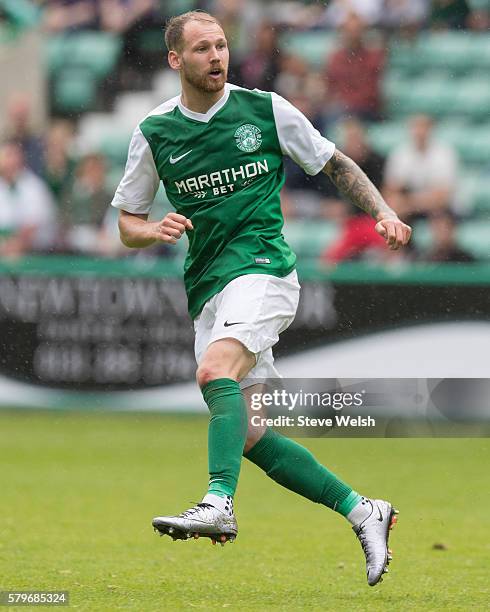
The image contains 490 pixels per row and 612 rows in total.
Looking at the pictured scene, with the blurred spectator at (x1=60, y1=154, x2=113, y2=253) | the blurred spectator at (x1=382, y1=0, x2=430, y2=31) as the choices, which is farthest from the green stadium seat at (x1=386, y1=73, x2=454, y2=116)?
the blurred spectator at (x1=60, y1=154, x2=113, y2=253)

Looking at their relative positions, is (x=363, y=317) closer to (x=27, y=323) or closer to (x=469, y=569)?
(x=27, y=323)

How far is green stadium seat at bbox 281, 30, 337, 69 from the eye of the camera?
45.2 ft

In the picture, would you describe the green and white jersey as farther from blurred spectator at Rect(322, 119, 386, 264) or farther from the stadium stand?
the stadium stand

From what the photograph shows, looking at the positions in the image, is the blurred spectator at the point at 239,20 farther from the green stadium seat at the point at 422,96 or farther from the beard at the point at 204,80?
→ the beard at the point at 204,80

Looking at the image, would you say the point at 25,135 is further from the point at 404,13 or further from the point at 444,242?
the point at 444,242

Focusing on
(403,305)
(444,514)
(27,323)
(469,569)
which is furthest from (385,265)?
(469,569)

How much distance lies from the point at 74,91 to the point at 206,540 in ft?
26.4

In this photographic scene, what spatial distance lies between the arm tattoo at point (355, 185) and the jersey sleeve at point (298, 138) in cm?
7

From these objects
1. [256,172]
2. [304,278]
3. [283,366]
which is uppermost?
[256,172]

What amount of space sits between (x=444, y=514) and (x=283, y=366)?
4.29 meters

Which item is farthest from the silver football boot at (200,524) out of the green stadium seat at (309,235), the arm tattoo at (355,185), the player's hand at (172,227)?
the green stadium seat at (309,235)

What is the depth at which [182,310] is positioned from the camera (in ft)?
39.2

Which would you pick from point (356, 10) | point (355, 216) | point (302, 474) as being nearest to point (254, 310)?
point (302, 474)

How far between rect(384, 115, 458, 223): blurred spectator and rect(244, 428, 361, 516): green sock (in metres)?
7.54
